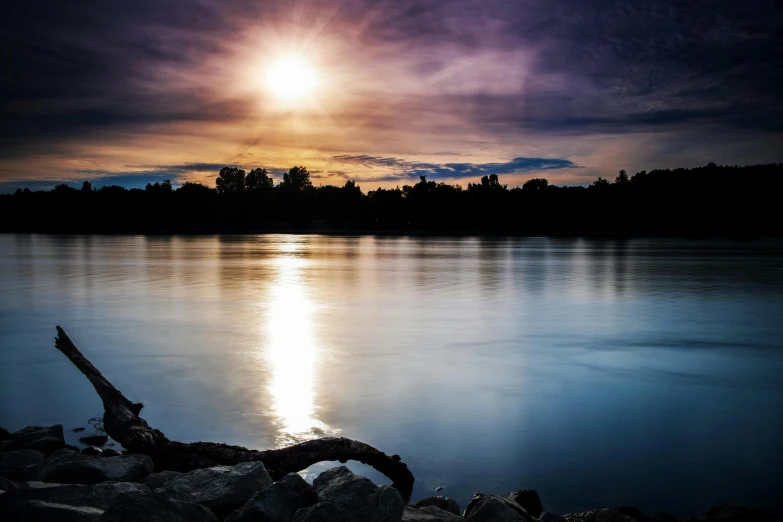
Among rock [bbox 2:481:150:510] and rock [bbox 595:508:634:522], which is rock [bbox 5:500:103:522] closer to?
rock [bbox 2:481:150:510]

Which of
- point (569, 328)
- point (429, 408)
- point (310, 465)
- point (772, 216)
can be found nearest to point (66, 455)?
point (310, 465)

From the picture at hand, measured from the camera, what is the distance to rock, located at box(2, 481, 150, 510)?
5078mm

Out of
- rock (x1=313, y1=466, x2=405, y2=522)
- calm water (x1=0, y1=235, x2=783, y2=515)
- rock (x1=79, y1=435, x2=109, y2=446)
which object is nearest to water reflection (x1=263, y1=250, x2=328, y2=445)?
calm water (x1=0, y1=235, x2=783, y2=515)

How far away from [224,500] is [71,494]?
1.24 metres

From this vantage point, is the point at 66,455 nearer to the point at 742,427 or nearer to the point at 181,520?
the point at 181,520

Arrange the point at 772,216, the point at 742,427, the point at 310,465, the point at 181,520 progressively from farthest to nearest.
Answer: the point at 772,216, the point at 742,427, the point at 310,465, the point at 181,520

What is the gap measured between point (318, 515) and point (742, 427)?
7.11m

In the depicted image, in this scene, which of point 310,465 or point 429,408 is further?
point 429,408

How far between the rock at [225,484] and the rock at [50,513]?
25.6 inches

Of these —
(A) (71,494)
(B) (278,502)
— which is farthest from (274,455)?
(A) (71,494)

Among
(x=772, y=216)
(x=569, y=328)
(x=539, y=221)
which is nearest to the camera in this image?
(x=569, y=328)

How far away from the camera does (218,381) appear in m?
11.9

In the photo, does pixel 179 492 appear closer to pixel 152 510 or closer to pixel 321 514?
pixel 152 510

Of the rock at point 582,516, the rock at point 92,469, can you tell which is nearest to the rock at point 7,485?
the rock at point 92,469
